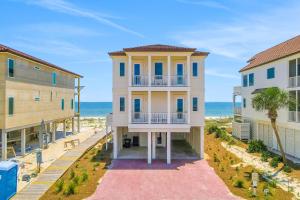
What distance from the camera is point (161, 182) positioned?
19.1 m

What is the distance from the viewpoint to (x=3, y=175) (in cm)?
1570

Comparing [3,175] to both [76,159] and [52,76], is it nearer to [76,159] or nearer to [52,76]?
[76,159]

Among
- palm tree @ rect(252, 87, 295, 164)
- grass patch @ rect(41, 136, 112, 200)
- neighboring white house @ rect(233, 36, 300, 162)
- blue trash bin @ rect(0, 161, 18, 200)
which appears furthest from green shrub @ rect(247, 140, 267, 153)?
blue trash bin @ rect(0, 161, 18, 200)

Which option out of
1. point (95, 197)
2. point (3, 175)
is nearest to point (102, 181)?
point (95, 197)

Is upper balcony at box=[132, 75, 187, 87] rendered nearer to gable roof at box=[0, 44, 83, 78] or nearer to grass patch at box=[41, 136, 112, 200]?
grass patch at box=[41, 136, 112, 200]

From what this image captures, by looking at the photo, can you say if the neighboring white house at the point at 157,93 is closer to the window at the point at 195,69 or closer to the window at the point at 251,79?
the window at the point at 195,69

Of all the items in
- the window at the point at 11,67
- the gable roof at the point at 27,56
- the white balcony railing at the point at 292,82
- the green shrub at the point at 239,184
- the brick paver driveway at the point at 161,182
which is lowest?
the brick paver driveway at the point at 161,182

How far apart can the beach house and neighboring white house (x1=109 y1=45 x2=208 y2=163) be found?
27.6 ft

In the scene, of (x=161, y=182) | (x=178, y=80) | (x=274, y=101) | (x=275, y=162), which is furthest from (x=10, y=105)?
(x=275, y=162)

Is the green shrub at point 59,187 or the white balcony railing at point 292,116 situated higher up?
the white balcony railing at point 292,116

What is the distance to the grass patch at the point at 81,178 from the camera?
16.5 meters

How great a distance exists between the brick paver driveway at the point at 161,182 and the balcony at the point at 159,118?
3.50 metres

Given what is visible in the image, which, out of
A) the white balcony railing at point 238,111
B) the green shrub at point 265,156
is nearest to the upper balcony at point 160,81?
the green shrub at point 265,156

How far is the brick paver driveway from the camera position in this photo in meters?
16.4
